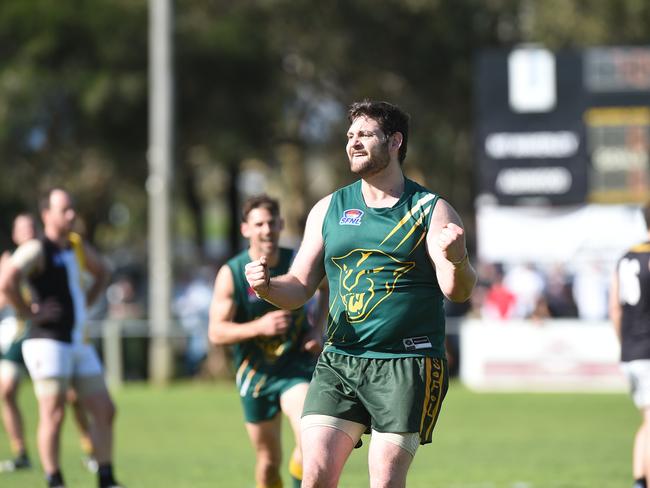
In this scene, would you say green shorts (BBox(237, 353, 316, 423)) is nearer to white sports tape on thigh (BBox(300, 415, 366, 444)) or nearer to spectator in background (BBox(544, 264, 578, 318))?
white sports tape on thigh (BBox(300, 415, 366, 444))

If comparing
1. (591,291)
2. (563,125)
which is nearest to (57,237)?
(563,125)

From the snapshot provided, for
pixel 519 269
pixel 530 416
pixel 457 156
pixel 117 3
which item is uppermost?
pixel 117 3

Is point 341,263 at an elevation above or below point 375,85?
below

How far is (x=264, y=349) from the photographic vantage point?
8.81 metres

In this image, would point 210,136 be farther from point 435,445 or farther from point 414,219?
point 414,219

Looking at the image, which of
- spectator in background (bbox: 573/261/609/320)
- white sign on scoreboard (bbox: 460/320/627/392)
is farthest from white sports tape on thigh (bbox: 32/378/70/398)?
spectator in background (bbox: 573/261/609/320)

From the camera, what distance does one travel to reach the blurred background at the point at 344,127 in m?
21.3

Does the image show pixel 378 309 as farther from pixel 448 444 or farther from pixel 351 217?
pixel 448 444

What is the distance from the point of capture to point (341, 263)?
663 centimetres

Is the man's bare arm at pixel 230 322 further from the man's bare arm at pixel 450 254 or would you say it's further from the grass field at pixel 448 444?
the grass field at pixel 448 444

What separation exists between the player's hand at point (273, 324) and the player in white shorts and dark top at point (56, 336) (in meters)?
2.16

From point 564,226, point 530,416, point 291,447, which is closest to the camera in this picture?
point 291,447

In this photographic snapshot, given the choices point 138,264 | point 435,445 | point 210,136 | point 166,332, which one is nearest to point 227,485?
point 435,445

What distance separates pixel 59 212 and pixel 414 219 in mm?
3968
